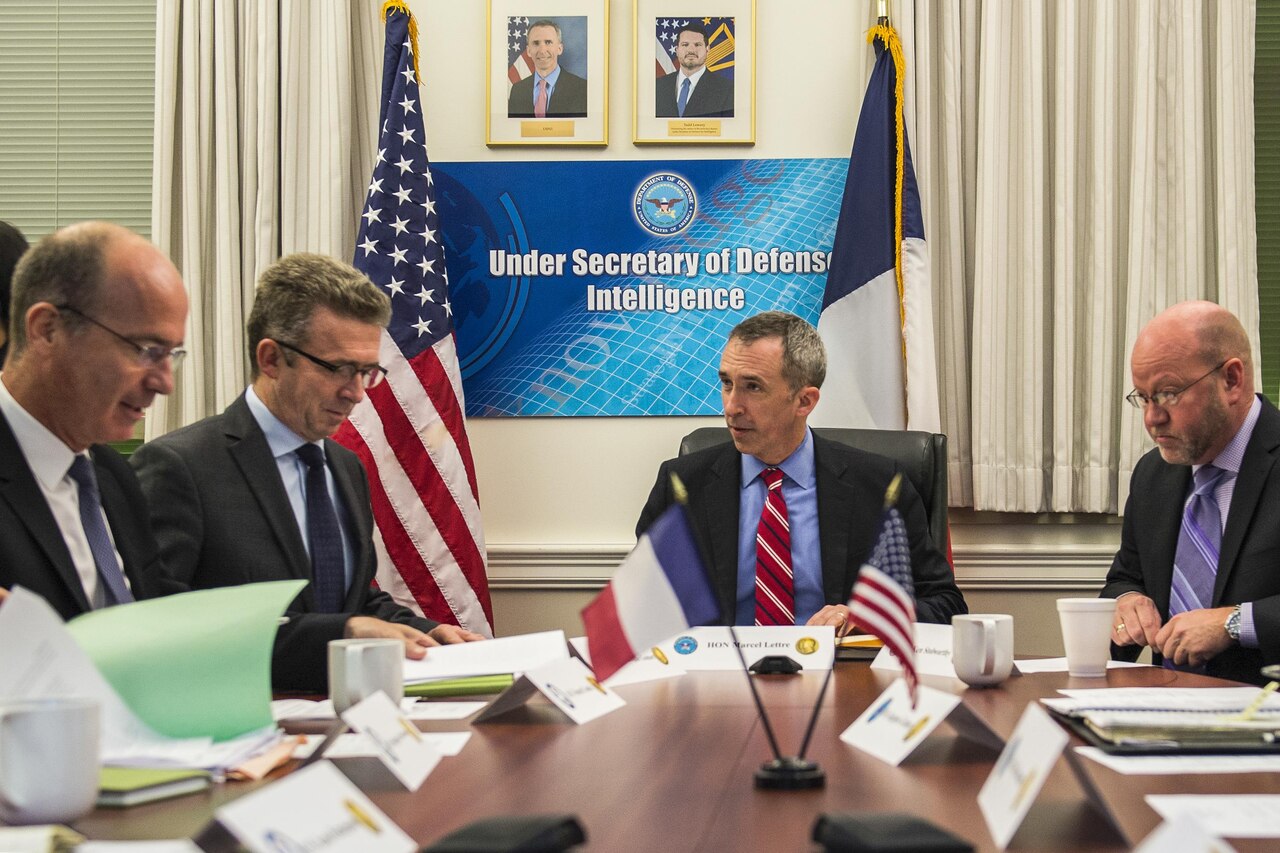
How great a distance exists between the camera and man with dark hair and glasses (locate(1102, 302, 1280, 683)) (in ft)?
8.84

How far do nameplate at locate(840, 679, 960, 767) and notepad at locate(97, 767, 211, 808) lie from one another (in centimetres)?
76

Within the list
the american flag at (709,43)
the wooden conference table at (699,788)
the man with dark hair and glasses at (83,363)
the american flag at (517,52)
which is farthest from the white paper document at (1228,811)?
the american flag at (517,52)

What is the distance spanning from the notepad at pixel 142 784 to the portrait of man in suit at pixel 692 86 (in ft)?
10.3

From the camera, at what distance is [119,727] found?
4.57 ft

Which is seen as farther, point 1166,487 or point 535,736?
point 1166,487

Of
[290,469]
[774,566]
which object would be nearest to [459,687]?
[290,469]

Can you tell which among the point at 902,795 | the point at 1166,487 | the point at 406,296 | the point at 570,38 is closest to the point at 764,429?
the point at 1166,487

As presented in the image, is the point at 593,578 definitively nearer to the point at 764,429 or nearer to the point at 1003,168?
the point at 764,429

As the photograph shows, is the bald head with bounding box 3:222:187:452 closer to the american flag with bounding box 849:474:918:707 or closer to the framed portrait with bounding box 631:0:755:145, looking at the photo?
the american flag with bounding box 849:474:918:707

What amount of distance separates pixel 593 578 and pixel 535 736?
243cm

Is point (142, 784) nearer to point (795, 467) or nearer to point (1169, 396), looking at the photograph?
point (795, 467)

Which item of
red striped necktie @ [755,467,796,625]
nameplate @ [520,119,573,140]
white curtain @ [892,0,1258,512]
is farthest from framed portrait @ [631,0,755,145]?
red striped necktie @ [755,467,796,625]

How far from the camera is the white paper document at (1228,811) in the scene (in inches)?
43.3

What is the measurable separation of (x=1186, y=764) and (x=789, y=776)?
0.46m
